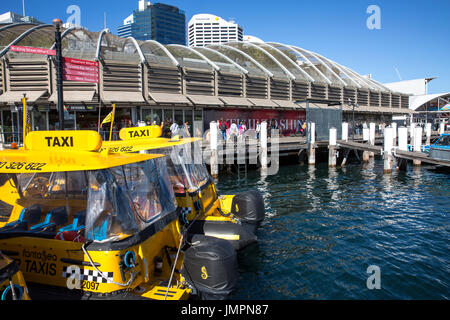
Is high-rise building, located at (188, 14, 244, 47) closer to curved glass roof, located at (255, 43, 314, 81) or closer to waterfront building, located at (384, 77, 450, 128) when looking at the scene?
waterfront building, located at (384, 77, 450, 128)

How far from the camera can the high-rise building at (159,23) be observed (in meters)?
183

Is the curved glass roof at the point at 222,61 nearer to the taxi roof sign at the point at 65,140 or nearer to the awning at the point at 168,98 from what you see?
the awning at the point at 168,98

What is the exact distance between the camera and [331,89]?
3453 cm

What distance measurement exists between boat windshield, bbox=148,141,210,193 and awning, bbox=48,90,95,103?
14.6 metres

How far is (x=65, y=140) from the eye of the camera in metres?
4.95

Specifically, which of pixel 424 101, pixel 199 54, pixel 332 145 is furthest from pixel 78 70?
pixel 424 101

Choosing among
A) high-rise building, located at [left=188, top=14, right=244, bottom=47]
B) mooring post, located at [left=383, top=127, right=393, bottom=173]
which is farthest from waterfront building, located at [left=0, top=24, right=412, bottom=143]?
high-rise building, located at [left=188, top=14, right=244, bottom=47]

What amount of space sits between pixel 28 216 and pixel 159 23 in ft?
653

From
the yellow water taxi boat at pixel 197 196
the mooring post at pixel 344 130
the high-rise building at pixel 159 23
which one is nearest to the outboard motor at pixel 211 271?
the yellow water taxi boat at pixel 197 196

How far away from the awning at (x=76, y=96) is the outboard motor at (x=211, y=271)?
17.9 metres

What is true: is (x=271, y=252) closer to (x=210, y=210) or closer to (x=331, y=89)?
(x=210, y=210)

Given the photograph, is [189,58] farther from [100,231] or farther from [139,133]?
[100,231]

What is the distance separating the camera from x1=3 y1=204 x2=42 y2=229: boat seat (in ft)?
16.6

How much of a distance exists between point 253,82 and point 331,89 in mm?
10196
